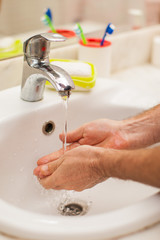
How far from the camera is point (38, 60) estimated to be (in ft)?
2.09

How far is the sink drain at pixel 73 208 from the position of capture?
0.68 metres

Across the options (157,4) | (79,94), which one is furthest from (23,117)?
(157,4)

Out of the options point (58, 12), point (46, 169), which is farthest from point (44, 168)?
point (58, 12)

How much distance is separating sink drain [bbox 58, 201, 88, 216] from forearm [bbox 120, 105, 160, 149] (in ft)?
0.55

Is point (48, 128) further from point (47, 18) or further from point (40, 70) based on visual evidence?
point (47, 18)

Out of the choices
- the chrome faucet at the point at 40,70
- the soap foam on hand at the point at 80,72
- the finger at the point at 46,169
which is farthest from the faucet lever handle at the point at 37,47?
the finger at the point at 46,169

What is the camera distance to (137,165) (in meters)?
0.44

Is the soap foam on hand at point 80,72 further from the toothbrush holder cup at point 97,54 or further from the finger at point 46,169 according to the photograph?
the finger at point 46,169

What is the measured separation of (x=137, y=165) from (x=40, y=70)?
0.29 metres

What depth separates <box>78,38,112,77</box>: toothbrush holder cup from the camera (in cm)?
86

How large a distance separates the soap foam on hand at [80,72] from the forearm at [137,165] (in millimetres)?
297

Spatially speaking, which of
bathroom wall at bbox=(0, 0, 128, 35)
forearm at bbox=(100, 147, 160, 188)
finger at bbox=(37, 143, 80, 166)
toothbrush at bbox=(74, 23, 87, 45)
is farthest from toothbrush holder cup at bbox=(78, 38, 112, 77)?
forearm at bbox=(100, 147, 160, 188)

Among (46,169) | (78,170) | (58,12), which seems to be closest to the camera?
(78,170)

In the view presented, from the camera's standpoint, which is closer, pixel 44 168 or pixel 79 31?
pixel 44 168
